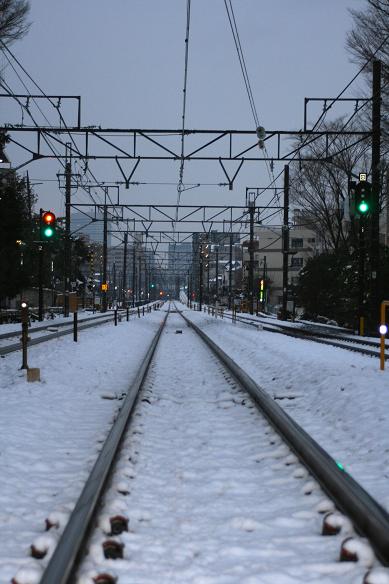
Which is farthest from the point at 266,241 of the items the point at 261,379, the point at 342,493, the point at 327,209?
the point at 342,493

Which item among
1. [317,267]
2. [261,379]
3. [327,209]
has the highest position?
[327,209]

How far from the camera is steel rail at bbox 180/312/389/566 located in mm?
3867

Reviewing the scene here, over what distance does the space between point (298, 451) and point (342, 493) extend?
163cm

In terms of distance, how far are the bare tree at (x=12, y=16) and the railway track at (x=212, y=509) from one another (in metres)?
19.8

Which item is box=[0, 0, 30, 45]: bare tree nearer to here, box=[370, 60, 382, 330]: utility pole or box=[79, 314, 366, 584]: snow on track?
box=[370, 60, 382, 330]: utility pole

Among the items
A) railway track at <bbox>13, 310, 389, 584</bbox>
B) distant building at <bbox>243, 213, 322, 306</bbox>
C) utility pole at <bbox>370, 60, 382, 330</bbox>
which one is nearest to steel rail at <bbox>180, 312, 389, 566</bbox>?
railway track at <bbox>13, 310, 389, 584</bbox>

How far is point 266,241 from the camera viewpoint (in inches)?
4825

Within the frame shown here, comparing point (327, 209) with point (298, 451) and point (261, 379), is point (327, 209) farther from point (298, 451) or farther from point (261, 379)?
point (298, 451)

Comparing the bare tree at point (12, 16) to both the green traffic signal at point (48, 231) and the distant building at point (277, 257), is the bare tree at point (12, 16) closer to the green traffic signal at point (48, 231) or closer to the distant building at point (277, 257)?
the green traffic signal at point (48, 231)

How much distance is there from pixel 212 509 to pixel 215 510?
3cm

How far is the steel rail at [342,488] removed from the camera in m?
3.87

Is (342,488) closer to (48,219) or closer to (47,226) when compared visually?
(47,226)

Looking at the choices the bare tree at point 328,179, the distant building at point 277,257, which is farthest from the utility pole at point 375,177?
the distant building at point 277,257

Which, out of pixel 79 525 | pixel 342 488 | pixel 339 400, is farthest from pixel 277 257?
pixel 79 525
